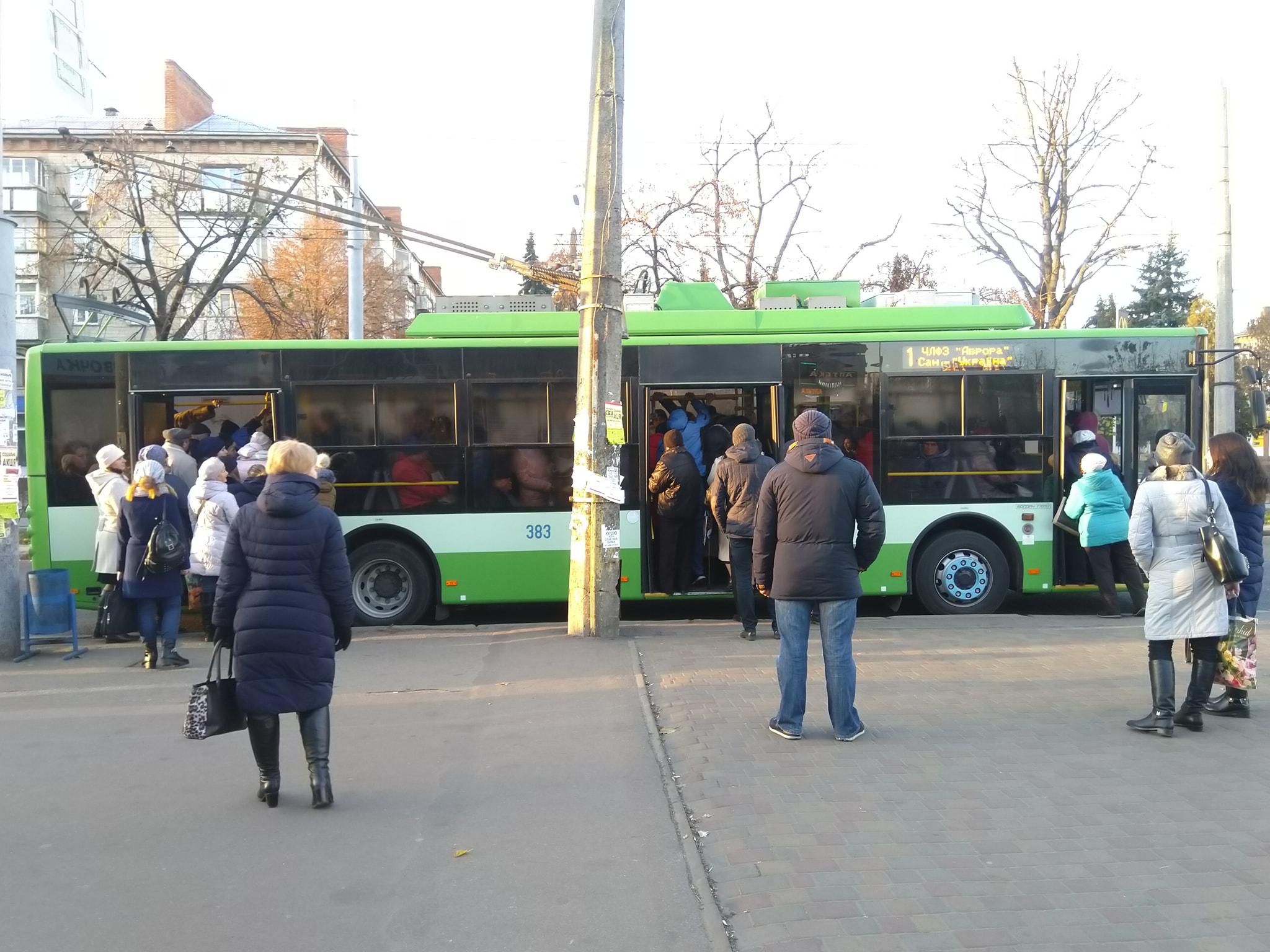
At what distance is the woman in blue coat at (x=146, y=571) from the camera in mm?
8836

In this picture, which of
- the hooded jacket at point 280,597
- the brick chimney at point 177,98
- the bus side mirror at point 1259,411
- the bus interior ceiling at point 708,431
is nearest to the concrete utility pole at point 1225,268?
the bus side mirror at point 1259,411

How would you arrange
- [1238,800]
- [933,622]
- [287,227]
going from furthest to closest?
[287,227] < [933,622] < [1238,800]

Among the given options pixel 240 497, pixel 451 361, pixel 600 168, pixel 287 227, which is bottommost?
pixel 240 497

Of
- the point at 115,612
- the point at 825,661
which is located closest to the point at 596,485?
the point at 825,661

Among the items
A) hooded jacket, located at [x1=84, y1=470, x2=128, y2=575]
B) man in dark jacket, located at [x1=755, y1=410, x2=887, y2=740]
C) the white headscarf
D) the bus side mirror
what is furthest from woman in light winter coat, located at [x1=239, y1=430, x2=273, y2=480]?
the bus side mirror

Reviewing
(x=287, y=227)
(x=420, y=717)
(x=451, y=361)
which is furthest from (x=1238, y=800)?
(x=287, y=227)

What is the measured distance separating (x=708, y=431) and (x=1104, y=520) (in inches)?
155

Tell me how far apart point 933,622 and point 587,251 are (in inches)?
190

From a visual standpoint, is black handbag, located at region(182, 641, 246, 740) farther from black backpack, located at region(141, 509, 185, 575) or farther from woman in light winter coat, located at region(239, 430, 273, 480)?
woman in light winter coat, located at region(239, 430, 273, 480)

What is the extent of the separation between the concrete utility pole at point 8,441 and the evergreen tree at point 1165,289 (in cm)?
5399

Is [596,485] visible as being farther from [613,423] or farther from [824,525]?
[824,525]

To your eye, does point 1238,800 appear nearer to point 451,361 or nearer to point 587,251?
point 587,251

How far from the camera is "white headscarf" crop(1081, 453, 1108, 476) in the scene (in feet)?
34.0

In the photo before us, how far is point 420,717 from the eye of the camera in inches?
288
